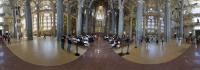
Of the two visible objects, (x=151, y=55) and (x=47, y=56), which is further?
(x=151, y=55)

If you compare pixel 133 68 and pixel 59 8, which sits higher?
pixel 59 8

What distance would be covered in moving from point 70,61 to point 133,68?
3385mm

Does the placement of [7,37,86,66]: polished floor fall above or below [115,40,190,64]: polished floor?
above

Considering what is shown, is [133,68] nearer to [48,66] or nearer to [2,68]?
[48,66]

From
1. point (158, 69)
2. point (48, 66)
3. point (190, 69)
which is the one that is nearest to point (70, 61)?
point (48, 66)

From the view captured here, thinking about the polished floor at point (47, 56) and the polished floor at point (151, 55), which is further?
the polished floor at point (151, 55)

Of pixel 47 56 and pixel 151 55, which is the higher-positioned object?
pixel 47 56

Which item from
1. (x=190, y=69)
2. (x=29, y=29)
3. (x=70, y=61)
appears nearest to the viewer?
(x=190, y=69)

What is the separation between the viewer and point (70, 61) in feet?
57.5

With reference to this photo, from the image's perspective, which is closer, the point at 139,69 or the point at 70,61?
the point at 139,69

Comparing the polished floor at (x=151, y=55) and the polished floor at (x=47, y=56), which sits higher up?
the polished floor at (x=47, y=56)

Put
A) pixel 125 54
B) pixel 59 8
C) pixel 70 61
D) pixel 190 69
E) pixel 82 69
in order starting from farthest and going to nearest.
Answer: pixel 59 8
pixel 125 54
pixel 70 61
pixel 190 69
pixel 82 69

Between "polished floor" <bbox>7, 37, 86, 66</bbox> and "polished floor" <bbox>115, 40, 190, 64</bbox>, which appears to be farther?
"polished floor" <bbox>115, 40, 190, 64</bbox>

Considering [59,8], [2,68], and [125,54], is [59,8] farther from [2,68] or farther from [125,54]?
[2,68]
